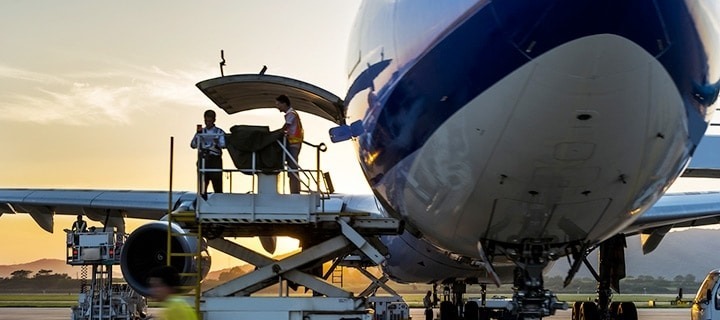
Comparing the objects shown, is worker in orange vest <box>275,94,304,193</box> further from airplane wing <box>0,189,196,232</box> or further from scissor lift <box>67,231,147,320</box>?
scissor lift <box>67,231,147,320</box>

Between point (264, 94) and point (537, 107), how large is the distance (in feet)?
17.6

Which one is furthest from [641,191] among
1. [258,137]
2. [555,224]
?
[258,137]

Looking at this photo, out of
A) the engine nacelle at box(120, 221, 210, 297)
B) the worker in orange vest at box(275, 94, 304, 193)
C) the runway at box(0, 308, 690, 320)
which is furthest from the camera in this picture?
the runway at box(0, 308, 690, 320)

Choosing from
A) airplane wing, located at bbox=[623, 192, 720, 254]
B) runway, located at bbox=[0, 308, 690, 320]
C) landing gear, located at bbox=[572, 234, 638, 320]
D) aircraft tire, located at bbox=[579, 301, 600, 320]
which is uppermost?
airplane wing, located at bbox=[623, 192, 720, 254]

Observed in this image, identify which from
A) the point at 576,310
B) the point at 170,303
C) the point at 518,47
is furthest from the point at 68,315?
the point at 518,47

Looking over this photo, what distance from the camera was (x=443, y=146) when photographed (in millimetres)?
6344

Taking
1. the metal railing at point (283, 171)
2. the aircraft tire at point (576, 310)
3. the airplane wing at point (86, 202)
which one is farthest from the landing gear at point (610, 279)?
the airplane wing at point (86, 202)

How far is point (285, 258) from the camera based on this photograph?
9.30 meters

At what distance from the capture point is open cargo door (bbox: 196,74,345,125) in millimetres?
9570

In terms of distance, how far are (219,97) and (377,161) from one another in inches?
133

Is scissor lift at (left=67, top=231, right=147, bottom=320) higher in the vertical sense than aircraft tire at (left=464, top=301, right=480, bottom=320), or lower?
higher

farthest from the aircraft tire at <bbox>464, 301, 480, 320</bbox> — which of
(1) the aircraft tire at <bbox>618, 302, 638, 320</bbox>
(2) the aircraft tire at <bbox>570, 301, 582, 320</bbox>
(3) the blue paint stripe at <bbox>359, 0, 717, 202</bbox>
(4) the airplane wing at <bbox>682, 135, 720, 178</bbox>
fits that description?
(3) the blue paint stripe at <bbox>359, 0, 717, 202</bbox>

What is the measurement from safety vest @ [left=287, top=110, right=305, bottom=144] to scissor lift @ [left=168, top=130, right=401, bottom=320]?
1.02ft

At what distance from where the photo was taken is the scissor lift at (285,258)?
8680mm
